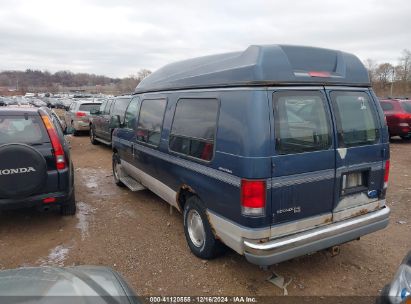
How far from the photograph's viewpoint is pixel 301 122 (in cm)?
319

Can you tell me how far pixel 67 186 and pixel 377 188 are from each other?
4019 mm

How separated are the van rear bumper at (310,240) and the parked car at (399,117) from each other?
10.7 m

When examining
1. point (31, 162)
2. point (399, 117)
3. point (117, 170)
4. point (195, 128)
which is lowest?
point (117, 170)

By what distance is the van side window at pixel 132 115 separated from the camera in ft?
18.5

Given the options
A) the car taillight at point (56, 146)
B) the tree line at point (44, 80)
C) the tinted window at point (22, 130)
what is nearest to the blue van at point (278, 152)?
the car taillight at point (56, 146)

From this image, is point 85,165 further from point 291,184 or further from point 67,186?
point 291,184

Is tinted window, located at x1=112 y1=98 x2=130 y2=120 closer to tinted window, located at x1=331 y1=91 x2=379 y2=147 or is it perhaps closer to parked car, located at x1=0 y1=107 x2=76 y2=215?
parked car, located at x1=0 y1=107 x2=76 y2=215

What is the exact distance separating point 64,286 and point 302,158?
7.28 ft

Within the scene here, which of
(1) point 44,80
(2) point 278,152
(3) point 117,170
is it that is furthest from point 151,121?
(1) point 44,80

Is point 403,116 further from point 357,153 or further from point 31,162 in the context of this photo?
point 31,162

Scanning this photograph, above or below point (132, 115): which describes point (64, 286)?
below

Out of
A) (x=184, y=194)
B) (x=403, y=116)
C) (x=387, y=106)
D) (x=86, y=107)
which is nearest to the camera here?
(x=184, y=194)

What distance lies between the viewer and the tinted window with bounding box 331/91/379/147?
3398mm

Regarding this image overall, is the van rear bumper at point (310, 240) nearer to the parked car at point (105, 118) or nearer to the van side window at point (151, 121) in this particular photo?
the van side window at point (151, 121)
